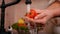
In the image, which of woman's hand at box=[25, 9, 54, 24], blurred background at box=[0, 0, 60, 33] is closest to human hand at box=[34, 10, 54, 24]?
woman's hand at box=[25, 9, 54, 24]

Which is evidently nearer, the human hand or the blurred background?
the human hand

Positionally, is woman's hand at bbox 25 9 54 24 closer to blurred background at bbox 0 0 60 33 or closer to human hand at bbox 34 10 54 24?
human hand at bbox 34 10 54 24

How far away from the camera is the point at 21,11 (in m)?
1.10

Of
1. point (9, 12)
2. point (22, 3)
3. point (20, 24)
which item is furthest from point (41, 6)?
point (20, 24)

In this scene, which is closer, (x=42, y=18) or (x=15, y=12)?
(x=42, y=18)

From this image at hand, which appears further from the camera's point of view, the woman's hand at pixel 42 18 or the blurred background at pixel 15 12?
the blurred background at pixel 15 12

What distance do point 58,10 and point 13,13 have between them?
0.47m

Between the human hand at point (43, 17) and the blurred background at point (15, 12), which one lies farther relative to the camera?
the blurred background at point (15, 12)

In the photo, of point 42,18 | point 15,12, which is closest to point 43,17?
point 42,18

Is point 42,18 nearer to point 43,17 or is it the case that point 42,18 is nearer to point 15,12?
point 43,17

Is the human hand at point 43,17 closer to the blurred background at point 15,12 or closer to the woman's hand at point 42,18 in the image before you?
the woman's hand at point 42,18

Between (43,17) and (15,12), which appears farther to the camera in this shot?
(15,12)

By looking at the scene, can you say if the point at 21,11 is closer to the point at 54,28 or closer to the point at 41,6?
the point at 41,6

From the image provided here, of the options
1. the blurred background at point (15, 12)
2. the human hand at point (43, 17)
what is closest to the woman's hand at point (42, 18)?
the human hand at point (43, 17)
